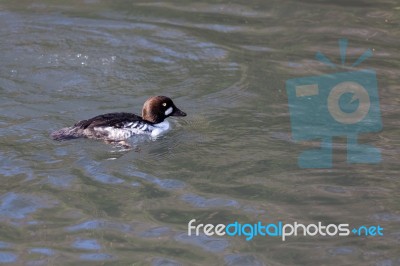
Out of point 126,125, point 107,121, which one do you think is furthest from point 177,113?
point 107,121

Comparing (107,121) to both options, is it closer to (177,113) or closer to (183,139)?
(183,139)

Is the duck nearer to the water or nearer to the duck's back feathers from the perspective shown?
the duck's back feathers

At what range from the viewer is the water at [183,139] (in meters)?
7.73

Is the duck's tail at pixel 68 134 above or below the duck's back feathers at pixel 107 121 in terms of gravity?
below

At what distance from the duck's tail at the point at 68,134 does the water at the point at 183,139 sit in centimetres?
9

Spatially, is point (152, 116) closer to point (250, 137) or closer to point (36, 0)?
point (250, 137)

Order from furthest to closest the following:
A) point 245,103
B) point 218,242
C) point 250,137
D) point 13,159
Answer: point 245,103 → point 250,137 → point 13,159 → point 218,242

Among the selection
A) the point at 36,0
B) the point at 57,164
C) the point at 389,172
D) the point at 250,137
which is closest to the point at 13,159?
the point at 57,164

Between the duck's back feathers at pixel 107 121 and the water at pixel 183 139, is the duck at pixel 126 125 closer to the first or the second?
the duck's back feathers at pixel 107 121

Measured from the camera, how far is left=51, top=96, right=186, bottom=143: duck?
10.0 meters

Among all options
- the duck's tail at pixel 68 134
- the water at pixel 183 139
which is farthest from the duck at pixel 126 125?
the water at pixel 183 139

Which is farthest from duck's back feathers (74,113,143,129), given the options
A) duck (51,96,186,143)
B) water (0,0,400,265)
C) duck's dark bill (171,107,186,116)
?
duck's dark bill (171,107,186,116)

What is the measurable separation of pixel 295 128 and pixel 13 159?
3.46 metres

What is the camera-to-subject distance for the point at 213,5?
15.8m
